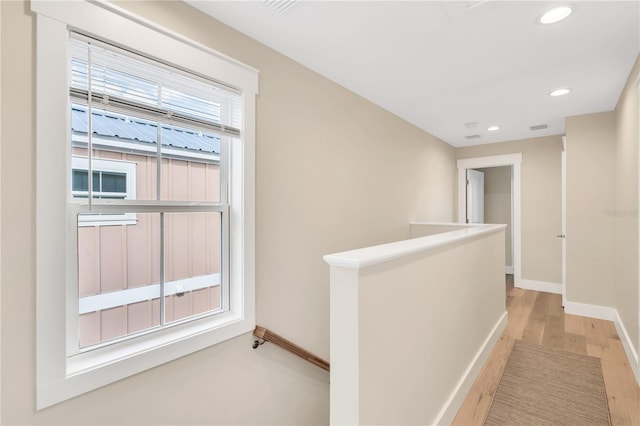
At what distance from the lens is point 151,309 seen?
67.9 inches

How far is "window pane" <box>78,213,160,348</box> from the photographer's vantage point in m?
1.50

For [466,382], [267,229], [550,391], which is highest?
[267,229]

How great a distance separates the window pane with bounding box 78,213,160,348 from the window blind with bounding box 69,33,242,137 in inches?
22.6

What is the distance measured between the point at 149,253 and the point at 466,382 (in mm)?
2266

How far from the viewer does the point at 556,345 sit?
2.97 m

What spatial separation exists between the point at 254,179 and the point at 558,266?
5.08 meters

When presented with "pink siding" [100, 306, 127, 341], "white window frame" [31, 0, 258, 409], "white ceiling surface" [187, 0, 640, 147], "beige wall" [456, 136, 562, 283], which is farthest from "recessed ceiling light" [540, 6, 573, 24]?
"beige wall" [456, 136, 562, 283]

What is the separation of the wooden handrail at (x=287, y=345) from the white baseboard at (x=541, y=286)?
4.20 m

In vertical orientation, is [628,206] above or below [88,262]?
above

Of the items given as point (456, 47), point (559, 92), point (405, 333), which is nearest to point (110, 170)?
point (405, 333)

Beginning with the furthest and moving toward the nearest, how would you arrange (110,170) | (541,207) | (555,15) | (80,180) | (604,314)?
(541,207)
(604,314)
(555,15)
(110,170)
(80,180)

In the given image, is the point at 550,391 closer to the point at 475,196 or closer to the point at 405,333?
the point at 405,333

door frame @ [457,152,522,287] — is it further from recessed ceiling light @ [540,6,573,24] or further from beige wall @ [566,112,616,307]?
recessed ceiling light @ [540,6,573,24]

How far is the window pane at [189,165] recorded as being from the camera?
5.85 ft
